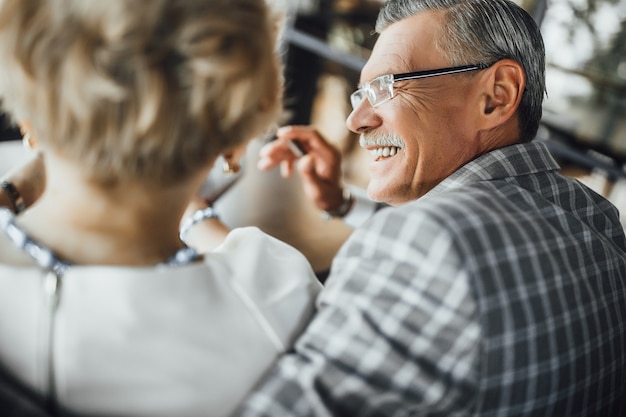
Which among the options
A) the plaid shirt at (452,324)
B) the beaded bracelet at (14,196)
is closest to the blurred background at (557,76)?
the beaded bracelet at (14,196)

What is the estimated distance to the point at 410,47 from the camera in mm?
1364

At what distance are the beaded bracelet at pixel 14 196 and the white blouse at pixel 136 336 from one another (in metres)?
0.35

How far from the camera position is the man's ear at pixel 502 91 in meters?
1.29

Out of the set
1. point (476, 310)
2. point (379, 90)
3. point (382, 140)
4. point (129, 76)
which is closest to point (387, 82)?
point (379, 90)

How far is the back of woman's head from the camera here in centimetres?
62

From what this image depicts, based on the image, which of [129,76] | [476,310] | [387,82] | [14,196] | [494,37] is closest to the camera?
[129,76]

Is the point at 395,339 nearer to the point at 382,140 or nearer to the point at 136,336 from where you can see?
the point at 136,336

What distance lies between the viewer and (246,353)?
2.51ft

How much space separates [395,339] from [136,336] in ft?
1.22

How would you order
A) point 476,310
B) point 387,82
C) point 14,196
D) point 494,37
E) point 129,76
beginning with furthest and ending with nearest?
point 387,82, point 494,37, point 14,196, point 476,310, point 129,76

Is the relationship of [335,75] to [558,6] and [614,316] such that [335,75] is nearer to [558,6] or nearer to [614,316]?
[558,6]

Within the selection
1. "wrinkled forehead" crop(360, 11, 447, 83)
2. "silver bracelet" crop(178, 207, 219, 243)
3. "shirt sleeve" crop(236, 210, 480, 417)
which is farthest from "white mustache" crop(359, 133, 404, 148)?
"shirt sleeve" crop(236, 210, 480, 417)

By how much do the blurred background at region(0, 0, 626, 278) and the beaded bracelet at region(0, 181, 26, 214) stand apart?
8.02 feet

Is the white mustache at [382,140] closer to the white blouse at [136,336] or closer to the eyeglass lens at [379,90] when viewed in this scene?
the eyeglass lens at [379,90]
